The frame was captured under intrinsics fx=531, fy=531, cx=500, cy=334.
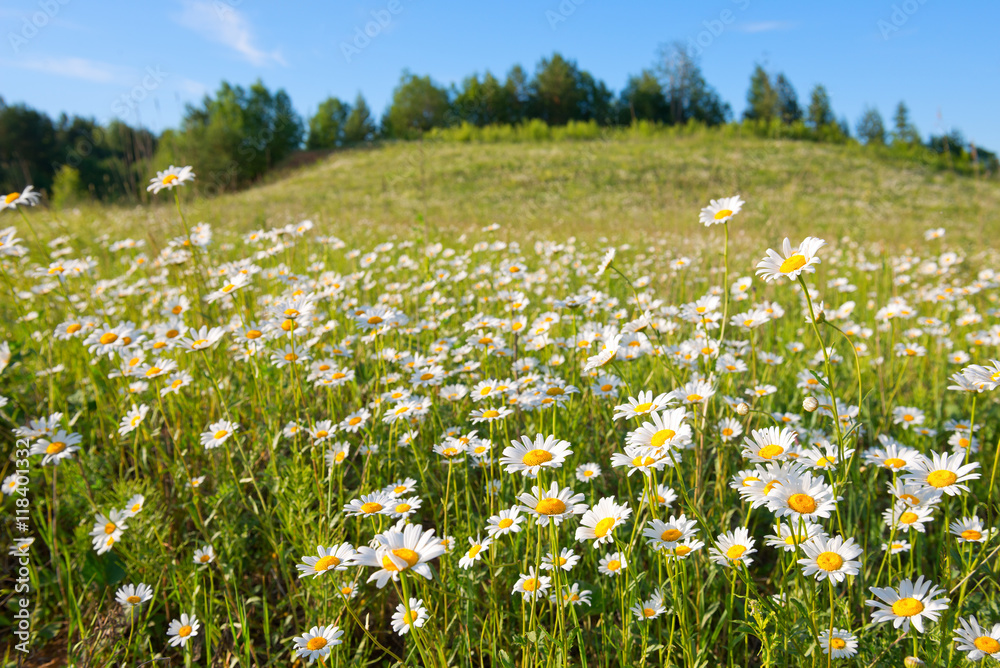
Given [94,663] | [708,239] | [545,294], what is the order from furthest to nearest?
1. [708,239]
2. [545,294]
3. [94,663]

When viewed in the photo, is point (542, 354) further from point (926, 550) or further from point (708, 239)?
point (708, 239)

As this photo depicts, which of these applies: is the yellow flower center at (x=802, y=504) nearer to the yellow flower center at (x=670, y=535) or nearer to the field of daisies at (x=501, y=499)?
the field of daisies at (x=501, y=499)

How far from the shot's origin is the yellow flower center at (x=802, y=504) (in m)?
1.01

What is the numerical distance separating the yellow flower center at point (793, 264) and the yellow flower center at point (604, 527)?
0.66 m

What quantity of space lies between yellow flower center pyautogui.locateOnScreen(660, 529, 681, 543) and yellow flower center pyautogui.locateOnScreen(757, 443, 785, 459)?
0.26 metres

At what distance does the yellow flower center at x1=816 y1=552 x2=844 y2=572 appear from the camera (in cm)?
102

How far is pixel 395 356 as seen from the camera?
2262mm

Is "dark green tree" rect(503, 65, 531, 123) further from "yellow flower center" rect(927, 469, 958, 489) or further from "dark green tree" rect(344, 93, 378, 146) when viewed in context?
"yellow flower center" rect(927, 469, 958, 489)

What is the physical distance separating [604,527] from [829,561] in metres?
0.43

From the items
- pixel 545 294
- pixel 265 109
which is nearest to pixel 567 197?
pixel 545 294

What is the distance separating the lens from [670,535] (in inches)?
47.2

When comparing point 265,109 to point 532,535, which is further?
point 265,109

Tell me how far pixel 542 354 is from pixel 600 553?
969mm

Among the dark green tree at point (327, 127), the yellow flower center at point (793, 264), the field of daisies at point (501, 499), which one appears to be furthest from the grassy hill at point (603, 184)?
the dark green tree at point (327, 127)
